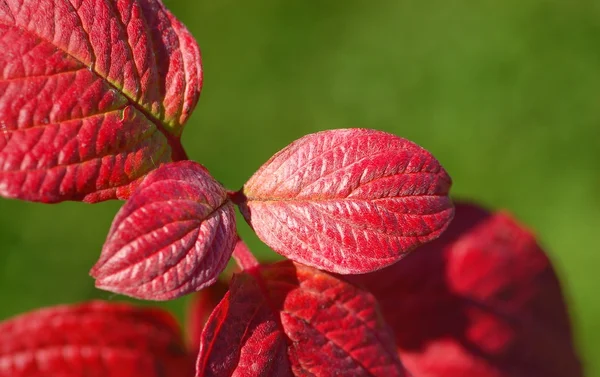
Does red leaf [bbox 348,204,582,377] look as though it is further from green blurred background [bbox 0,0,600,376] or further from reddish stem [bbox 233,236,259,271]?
green blurred background [bbox 0,0,600,376]

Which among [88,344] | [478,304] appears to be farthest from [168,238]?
[478,304]

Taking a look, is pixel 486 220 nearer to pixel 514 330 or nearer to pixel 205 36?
pixel 514 330

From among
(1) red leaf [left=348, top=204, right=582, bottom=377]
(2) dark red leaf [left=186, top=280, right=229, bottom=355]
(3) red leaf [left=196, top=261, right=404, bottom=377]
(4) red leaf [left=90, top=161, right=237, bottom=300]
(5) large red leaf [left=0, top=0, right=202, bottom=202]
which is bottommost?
(2) dark red leaf [left=186, top=280, right=229, bottom=355]

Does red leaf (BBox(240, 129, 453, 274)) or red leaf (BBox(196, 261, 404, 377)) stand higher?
red leaf (BBox(240, 129, 453, 274))

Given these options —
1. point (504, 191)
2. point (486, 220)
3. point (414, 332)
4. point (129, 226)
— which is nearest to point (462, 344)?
point (414, 332)

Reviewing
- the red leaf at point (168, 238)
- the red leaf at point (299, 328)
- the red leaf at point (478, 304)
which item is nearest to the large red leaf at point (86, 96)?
the red leaf at point (168, 238)

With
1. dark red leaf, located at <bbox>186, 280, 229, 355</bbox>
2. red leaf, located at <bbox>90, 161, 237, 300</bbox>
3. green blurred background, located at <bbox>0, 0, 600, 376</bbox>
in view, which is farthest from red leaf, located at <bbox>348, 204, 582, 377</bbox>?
green blurred background, located at <bbox>0, 0, 600, 376</bbox>

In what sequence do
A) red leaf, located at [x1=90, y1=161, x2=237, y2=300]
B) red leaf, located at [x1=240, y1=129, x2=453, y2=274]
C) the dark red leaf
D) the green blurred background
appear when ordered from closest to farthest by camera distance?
red leaf, located at [x1=90, y1=161, x2=237, y2=300] < red leaf, located at [x1=240, y1=129, x2=453, y2=274] < the dark red leaf < the green blurred background
